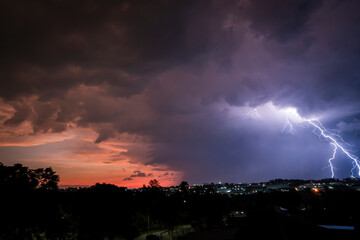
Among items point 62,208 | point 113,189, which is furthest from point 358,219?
point 62,208

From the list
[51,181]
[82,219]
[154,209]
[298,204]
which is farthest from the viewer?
[298,204]

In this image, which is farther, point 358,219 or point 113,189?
point 113,189

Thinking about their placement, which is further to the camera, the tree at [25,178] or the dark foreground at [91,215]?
the tree at [25,178]

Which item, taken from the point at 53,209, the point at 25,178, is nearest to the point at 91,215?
the point at 53,209

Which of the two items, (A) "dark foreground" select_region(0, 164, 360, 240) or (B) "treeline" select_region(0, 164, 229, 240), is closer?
(A) "dark foreground" select_region(0, 164, 360, 240)

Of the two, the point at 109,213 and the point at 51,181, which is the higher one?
the point at 51,181

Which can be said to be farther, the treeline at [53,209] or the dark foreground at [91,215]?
the treeline at [53,209]

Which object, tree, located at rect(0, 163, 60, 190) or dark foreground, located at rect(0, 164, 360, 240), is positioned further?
tree, located at rect(0, 163, 60, 190)

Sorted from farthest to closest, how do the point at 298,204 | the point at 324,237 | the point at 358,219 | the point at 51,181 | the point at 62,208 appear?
the point at 298,204 < the point at 62,208 < the point at 51,181 < the point at 358,219 < the point at 324,237

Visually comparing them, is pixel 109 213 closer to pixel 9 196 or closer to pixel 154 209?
pixel 9 196

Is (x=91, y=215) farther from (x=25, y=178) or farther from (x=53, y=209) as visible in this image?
(x=25, y=178)

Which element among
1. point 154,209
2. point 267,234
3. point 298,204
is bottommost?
point 298,204
